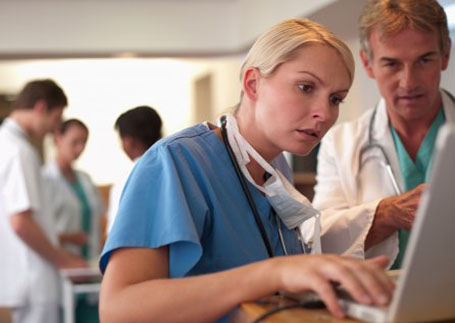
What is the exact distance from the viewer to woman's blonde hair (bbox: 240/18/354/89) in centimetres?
113

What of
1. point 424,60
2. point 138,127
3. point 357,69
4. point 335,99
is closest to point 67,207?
point 138,127

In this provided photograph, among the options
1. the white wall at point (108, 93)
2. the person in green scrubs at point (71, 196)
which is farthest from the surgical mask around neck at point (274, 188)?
the white wall at point (108, 93)

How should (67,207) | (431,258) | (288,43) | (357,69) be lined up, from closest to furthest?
1. (431,258)
2. (288,43)
3. (357,69)
4. (67,207)

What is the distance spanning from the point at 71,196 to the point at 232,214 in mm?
3732

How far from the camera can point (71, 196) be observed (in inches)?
183

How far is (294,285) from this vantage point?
77 centimetres

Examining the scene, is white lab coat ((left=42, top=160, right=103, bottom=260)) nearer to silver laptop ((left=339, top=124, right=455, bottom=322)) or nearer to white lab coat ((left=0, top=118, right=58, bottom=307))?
white lab coat ((left=0, top=118, right=58, bottom=307))

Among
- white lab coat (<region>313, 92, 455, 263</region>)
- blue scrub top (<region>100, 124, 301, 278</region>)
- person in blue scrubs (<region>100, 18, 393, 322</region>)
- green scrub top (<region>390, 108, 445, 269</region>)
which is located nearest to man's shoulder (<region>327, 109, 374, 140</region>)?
white lab coat (<region>313, 92, 455, 263</region>)

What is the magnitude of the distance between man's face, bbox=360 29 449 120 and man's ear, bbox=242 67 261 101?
1.57ft

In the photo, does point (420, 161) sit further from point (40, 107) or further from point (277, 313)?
point (40, 107)

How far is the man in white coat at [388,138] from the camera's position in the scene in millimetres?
1480

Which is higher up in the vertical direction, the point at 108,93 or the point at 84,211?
the point at 108,93

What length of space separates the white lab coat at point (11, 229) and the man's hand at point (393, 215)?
217 cm

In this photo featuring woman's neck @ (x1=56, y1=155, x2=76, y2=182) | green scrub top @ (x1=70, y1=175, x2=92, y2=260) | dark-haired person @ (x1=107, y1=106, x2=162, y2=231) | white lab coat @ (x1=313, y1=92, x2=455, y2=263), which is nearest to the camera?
white lab coat @ (x1=313, y1=92, x2=455, y2=263)
